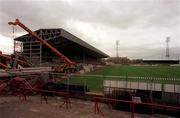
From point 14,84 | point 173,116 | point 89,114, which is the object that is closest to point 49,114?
point 89,114

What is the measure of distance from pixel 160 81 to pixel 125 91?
2495 millimetres

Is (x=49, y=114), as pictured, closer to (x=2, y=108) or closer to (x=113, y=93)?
(x=2, y=108)

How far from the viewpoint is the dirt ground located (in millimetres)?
11406

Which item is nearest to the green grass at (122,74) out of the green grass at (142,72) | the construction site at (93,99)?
the green grass at (142,72)

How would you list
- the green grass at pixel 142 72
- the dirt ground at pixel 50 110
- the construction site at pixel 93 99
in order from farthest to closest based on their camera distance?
the green grass at pixel 142 72, the construction site at pixel 93 99, the dirt ground at pixel 50 110

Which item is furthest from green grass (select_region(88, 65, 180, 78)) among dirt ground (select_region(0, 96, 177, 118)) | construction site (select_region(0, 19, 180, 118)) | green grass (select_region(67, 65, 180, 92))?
dirt ground (select_region(0, 96, 177, 118))

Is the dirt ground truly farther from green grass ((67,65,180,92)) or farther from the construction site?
green grass ((67,65,180,92))

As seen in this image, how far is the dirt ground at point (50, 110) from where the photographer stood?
11406 millimetres

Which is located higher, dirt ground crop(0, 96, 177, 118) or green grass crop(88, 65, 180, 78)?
green grass crop(88, 65, 180, 78)

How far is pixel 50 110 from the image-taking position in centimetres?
1234

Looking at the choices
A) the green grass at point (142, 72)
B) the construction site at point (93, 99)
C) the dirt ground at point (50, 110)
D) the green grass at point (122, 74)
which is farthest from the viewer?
the green grass at point (142, 72)

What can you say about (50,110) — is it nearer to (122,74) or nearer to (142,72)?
(122,74)

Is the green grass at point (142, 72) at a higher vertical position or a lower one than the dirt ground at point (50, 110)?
higher

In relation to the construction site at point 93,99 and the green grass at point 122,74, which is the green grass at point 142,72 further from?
the construction site at point 93,99
